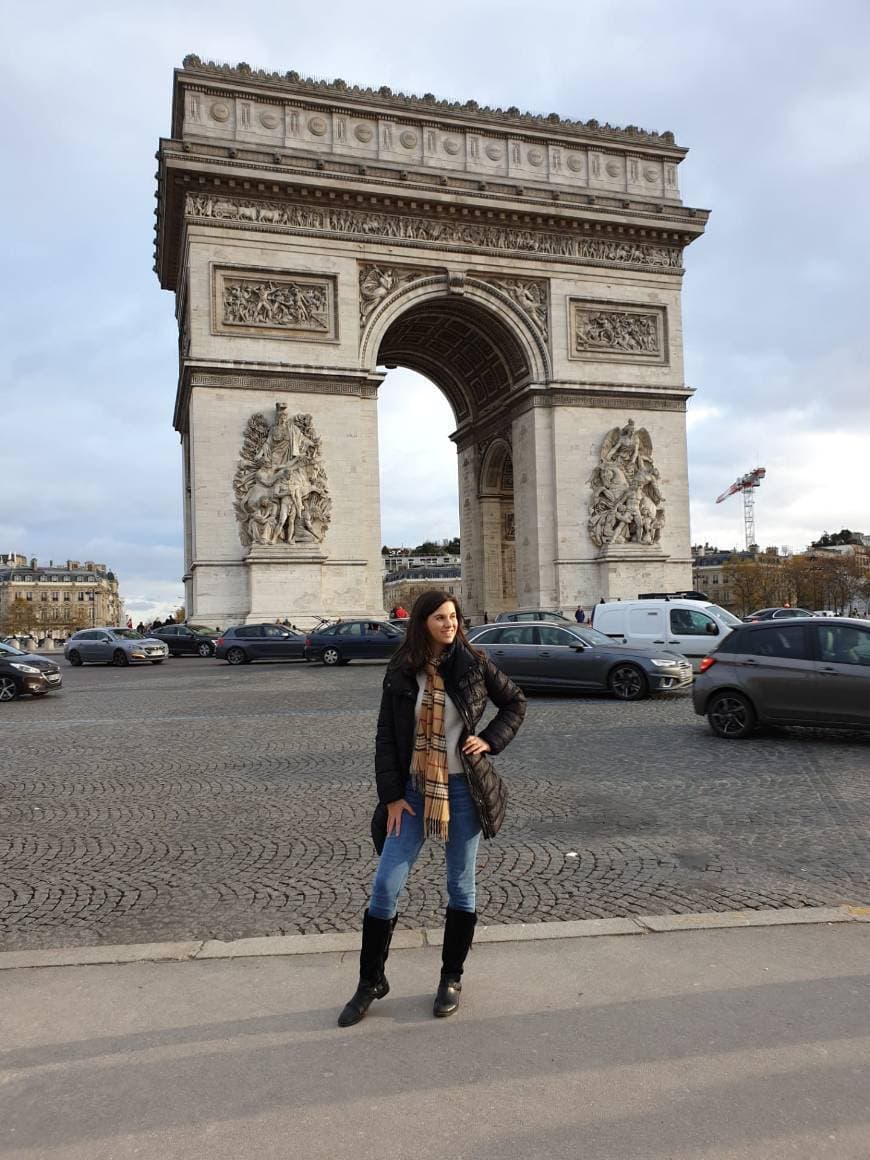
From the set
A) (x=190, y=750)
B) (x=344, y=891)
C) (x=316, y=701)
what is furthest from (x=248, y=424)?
(x=344, y=891)

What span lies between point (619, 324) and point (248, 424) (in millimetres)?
13123

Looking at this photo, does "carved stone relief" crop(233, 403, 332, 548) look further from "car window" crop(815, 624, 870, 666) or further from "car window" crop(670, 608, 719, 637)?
A: "car window" crop(815, 624, 870, 666)

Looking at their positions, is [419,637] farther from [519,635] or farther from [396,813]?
[519,635]

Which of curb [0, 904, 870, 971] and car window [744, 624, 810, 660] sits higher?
car window [744, 624, 810, 660]

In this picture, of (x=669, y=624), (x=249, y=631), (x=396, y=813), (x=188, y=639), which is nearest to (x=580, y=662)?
(x=669, y=624)

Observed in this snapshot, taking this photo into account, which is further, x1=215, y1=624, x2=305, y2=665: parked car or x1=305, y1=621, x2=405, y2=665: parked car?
x1=215, y1=624, x2=305, y2=665: parked car

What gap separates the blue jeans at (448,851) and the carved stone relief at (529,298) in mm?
29147

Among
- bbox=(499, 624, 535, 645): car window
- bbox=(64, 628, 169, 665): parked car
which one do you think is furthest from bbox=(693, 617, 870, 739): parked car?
bbox=(64, 628, 169, 665): parked car

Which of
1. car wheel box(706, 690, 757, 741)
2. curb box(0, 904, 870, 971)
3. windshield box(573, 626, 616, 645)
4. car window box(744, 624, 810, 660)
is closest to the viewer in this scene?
curb box(0, 904, 870, 971)

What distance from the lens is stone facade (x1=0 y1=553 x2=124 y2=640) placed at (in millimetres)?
128500

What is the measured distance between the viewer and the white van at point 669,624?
1777 cm

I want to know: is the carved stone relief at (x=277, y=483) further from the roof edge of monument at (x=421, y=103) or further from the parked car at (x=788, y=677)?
the parked car at (x=788, y=677)

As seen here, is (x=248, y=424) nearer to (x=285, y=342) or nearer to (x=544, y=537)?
(x=285, y=342)

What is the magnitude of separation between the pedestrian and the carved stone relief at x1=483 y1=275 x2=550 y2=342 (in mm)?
28992
